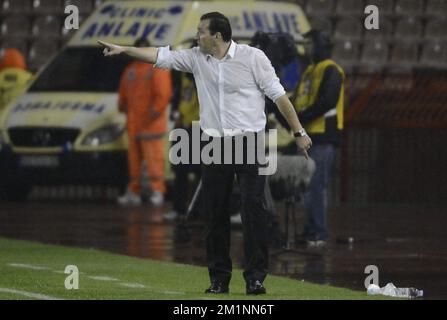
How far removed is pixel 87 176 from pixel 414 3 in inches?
412

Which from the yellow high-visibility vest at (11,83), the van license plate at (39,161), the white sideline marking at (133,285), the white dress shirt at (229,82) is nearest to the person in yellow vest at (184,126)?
the van license plate at (39,161)

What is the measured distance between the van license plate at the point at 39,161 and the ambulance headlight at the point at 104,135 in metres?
0.49

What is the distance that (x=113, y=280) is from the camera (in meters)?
14.4

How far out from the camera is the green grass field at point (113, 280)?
13.0 meters

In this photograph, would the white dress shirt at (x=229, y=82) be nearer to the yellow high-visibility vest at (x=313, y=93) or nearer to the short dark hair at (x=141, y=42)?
the yellow high-visibility vest at (x=313, y=93)

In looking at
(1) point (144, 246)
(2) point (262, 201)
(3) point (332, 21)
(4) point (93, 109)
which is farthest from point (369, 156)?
(2) point (262, 201)

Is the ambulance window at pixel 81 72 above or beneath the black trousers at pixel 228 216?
above

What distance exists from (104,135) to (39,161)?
0.95 metres

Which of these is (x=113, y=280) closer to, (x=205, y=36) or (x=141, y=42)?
(x=205, y=36)

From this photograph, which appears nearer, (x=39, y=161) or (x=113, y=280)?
(x=113, y=280)

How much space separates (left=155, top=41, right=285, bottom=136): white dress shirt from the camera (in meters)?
13.0
